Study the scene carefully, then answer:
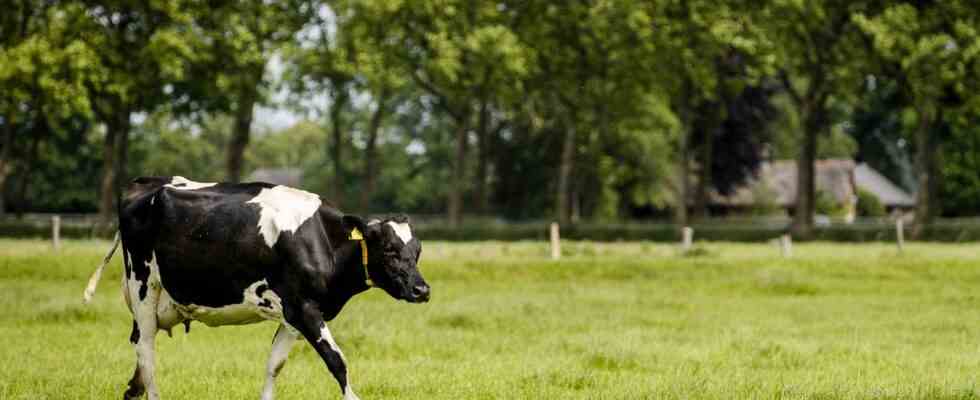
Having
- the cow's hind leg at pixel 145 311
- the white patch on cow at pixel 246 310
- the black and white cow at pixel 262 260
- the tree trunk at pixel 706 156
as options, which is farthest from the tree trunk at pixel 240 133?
the white patch on cow at pixel 246 310

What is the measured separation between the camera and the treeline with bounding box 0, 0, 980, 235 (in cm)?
5191

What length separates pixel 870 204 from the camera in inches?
4063

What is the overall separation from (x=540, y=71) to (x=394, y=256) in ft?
170

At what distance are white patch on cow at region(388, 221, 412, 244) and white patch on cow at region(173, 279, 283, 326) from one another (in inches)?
44.2

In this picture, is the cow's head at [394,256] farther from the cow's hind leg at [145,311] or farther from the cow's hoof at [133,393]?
the cow's hoof at [133,393]

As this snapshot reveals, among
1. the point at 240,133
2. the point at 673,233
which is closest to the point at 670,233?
the point at 673,233

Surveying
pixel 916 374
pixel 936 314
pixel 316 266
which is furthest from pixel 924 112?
pixel 316 266

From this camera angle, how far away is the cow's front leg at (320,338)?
31.0 ft

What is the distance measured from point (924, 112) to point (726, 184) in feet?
67.2

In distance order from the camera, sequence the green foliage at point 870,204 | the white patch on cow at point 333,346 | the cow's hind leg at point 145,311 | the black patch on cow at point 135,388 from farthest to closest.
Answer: the green foliage at point 870,204 → the black patch on cow at point 135,388 → the cow's hind leg at point 145,311 → the white patch on cow at point 333,346

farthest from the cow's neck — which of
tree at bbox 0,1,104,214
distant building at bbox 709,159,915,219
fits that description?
distant building at bbox 709,159,915,219

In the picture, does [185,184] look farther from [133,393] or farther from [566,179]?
[566,179]

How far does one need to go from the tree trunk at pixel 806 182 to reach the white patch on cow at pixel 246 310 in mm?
47890

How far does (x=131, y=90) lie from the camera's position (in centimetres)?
5256
